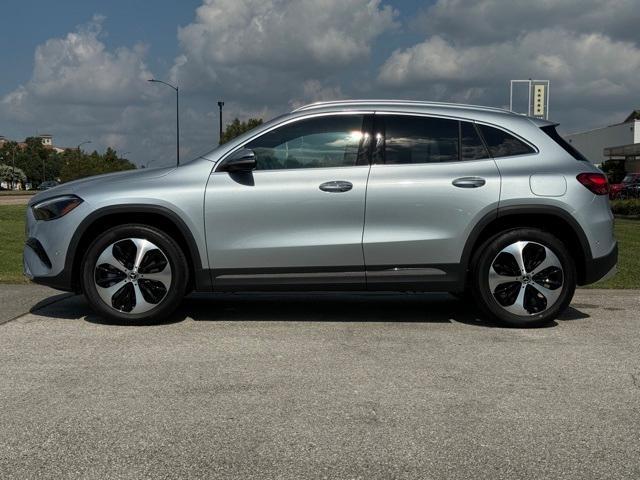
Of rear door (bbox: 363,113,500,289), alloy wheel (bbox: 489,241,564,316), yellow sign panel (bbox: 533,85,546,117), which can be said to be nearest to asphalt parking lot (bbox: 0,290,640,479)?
alloy wheel (bbox: 489,241,564,316)

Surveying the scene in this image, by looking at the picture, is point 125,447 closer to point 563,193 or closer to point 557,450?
point 557,450

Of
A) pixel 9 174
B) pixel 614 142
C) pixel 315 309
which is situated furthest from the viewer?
pixel 9 174

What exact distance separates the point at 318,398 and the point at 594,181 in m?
3.10

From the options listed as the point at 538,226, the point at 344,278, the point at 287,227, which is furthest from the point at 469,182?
the point at 287,227

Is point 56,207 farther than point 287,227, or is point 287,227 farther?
point 56,207

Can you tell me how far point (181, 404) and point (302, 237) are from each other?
2.06 metres

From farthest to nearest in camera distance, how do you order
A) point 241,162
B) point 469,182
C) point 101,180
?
point 101,180 < point 469,182 < point 241,162

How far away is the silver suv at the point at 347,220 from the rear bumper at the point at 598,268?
2 centimetres

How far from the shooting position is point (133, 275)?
555 cm

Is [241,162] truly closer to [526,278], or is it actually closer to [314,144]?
[314,144]

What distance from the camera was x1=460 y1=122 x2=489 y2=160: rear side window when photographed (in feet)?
18.4

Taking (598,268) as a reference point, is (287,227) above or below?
above

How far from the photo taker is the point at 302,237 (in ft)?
17.9

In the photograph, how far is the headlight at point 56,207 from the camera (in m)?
5.55
